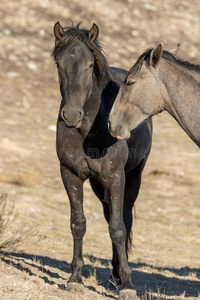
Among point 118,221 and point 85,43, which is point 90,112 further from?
point 118,221

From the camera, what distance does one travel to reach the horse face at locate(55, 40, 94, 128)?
232 inches

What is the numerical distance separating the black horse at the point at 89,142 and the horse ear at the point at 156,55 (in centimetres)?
67

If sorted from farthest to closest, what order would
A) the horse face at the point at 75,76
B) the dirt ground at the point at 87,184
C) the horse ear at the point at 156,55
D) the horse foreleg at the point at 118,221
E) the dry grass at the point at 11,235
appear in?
the dry grass at the point at 11,235 → the dirt ground at the point at 87,184 → the horse foreleg at the point at 118,221 → the horse face at the point at 75,76 → the horse ear at the point at 156,55

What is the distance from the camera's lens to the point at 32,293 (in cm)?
592

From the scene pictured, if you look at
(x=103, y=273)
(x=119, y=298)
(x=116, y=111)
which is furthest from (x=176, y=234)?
(x=116, y=111)

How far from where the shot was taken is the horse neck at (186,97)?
598 centimetres

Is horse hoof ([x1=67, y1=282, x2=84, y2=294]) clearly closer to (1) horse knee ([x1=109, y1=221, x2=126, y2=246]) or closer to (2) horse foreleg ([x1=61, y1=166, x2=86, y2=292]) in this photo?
(2) horse foreleg ([x1=61, y1=166, x2=86, y2=292])

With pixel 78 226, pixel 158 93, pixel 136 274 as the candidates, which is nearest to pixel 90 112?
pixel 158 93

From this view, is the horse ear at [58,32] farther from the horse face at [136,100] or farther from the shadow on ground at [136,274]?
the shadow on ground at [136,274]

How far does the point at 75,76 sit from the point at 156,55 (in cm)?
83

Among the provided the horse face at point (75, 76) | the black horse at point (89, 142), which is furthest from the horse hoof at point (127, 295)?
the horse face at point (75, 76)

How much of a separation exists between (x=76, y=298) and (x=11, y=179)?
295 inches

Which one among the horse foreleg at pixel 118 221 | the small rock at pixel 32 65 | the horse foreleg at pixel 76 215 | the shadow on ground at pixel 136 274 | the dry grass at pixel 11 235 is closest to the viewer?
the horse foreleg at pixel 118 221

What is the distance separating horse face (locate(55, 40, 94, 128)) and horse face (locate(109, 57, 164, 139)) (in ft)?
1.15
